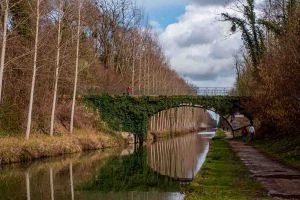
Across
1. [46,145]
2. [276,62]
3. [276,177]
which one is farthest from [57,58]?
[276,177]

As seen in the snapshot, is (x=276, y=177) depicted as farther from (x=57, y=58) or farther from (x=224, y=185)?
(x=57, y=58)

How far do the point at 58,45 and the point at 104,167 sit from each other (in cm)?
1350

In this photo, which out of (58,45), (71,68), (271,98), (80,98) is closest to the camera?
(271,98)

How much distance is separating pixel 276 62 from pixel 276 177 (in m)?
15.5

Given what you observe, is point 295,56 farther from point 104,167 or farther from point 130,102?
point 130,102

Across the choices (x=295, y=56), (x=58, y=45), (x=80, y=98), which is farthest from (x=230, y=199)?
(x=80, y=98)

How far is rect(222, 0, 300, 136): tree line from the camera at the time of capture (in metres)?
A: 27.8

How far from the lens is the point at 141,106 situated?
61406 mm

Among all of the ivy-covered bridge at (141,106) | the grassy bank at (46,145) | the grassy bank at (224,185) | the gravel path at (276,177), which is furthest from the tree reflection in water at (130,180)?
the ivy-covered bridge at (141,106)

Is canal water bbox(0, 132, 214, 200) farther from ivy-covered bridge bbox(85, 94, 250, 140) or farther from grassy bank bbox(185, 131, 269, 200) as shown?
ivy-covered bridge bbox(85, 94, 250, 140)

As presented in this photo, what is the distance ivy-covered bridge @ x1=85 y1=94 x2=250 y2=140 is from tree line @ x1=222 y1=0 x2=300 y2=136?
2.94m

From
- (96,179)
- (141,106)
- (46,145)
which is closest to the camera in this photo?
Result: (96,179)

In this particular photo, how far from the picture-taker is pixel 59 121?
4941cm

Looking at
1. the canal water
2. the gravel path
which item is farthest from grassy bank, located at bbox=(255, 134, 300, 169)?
the canal water
